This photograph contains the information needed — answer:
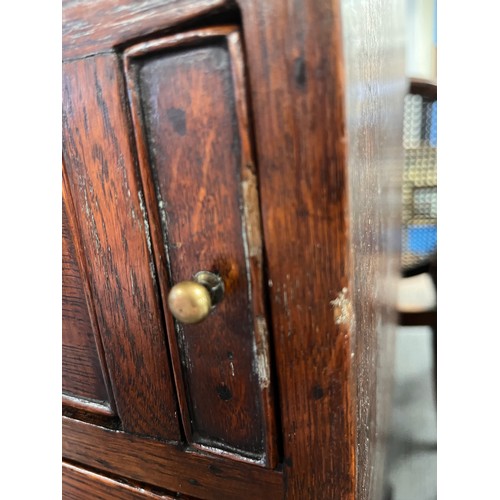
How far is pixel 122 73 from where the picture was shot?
0.88ft

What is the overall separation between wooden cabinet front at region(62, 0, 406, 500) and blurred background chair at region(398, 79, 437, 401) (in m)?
0.68

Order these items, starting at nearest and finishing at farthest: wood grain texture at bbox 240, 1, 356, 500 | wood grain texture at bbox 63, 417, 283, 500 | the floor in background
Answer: wood grain texture at bbox 240, 1, 356, 500 < wood grain texture at bbox 63, 417, 283, 500 < the floor in background

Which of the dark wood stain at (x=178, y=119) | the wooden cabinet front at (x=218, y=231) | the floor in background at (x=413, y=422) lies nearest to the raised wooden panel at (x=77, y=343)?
the wooden cabinet front at (x=218, y=231)

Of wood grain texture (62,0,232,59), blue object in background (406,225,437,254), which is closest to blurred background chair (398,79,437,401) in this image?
blue object in background (406,225,437,254)

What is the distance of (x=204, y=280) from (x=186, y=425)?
0.50ft

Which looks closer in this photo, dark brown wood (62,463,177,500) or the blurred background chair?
dark brown wood (62,463,177,500)

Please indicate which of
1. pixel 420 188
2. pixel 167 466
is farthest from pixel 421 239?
pixel 167 466

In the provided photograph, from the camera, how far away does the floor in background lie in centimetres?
87

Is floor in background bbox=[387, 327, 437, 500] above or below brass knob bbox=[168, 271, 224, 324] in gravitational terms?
below

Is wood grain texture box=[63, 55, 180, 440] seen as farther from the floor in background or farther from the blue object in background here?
the blue object in background

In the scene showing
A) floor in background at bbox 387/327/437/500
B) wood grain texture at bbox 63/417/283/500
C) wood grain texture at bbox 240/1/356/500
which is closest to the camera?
wood grain texture at bbox 240/1/356/500

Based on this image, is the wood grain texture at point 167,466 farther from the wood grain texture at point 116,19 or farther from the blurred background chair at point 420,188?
the blurred background chair at point 420,188

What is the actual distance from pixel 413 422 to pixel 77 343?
0.87 meters

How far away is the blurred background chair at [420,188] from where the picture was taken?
3.00 feet
